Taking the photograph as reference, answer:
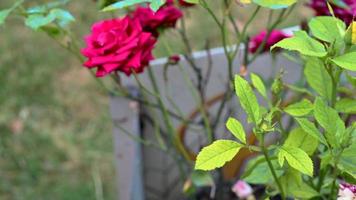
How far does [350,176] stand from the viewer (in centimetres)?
58

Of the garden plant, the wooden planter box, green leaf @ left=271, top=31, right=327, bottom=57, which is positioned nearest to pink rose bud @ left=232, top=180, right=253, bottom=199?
the garden plant

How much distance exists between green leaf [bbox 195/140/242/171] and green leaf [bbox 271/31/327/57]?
9 cm

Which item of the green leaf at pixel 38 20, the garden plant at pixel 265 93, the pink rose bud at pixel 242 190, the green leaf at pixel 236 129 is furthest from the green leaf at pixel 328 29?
the pink rose bud at pixel 242 190

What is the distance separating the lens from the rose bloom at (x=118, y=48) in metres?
0.75

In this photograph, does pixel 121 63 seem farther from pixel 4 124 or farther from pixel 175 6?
pixel 4 124

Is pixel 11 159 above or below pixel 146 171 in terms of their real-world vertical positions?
below

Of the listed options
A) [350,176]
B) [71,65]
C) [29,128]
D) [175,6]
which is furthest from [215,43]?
[350,176]

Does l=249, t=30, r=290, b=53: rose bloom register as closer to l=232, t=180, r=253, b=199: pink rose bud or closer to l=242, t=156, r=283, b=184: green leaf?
l=232, t=180, r=253, b=199: pink rose bud

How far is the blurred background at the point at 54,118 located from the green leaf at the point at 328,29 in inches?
46.9

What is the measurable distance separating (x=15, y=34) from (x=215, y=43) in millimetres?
770

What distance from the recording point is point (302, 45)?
51 cm

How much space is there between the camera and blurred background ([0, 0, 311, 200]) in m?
1.90

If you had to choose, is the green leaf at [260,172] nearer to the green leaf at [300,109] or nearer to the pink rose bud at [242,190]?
the green leaf at [300,109]

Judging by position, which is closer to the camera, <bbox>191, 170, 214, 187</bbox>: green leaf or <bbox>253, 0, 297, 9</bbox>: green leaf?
<bbox>253, 0, 297, 9</bbox>: green leaf
